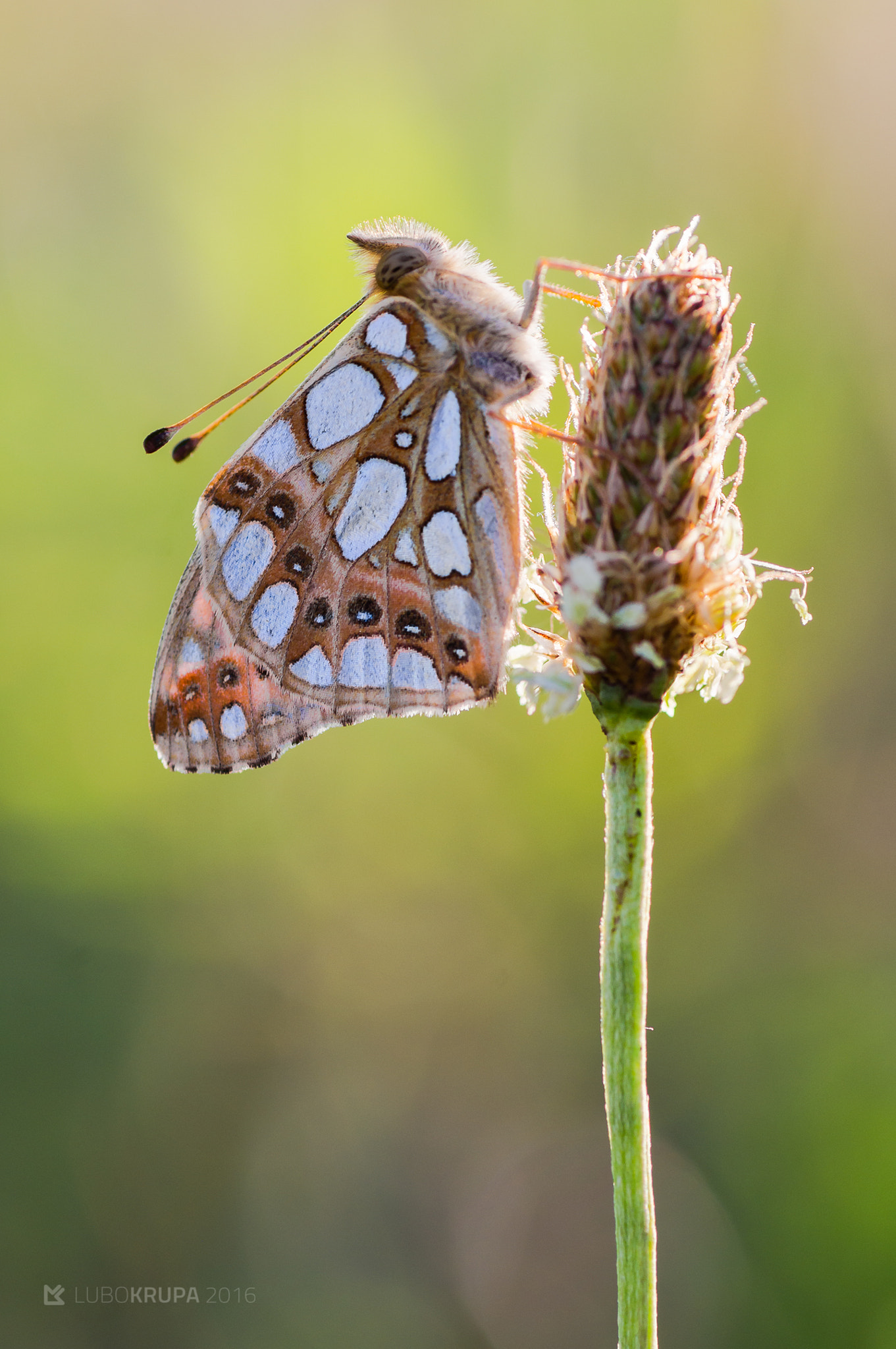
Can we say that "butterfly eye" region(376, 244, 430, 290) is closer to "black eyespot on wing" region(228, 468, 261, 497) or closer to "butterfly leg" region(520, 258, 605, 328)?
"butterfly leg" region(520, 258, 605, 328)

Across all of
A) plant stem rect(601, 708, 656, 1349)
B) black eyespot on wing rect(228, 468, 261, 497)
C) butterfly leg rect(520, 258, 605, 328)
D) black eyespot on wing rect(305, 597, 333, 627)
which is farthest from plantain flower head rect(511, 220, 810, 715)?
black eyespot on wing rect(228, 468, 261, 497)

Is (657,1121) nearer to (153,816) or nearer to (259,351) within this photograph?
(153,816)

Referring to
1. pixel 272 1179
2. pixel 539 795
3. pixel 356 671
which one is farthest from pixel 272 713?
pixel 272 1179

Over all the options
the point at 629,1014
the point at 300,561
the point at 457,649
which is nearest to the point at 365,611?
the point at 300,561

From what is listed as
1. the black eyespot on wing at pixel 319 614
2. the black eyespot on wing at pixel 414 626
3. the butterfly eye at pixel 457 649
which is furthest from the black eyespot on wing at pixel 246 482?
the butterfly eye at pixel 457 649

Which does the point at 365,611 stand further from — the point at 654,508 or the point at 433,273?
the point at 654,508
